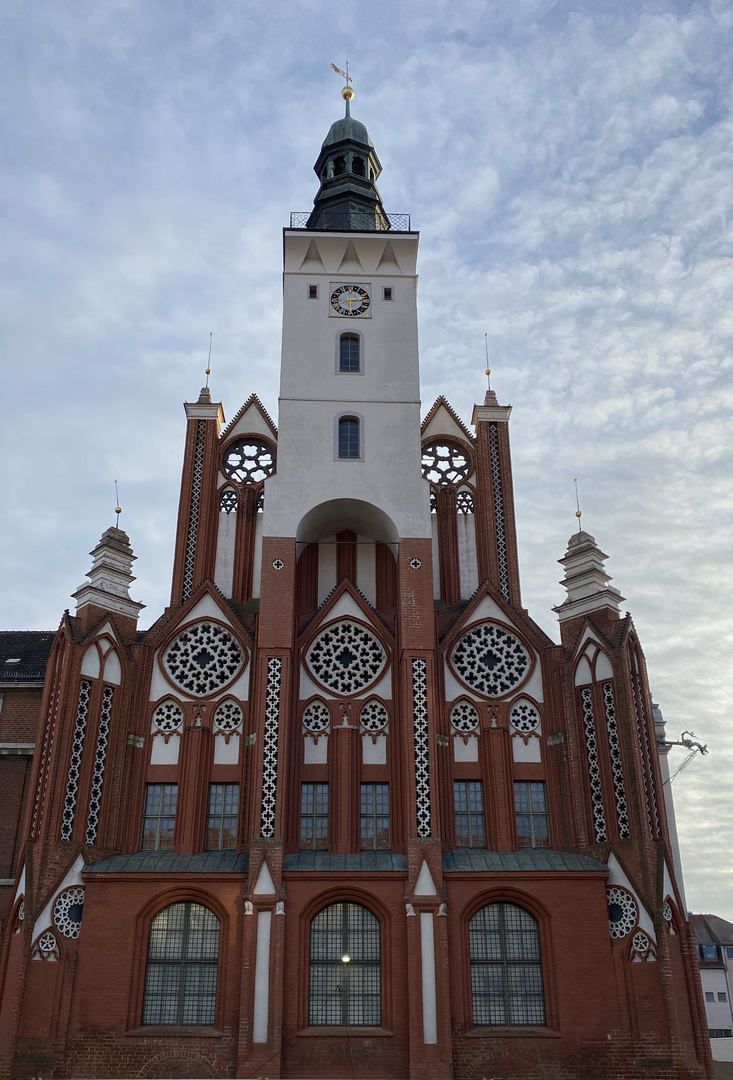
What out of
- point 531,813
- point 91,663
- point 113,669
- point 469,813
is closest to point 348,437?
point 113,669

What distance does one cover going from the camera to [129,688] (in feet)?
91.4

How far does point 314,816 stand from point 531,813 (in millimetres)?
5789

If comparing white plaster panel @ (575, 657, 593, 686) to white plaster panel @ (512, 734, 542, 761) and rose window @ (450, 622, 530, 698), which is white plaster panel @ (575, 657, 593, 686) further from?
white plaster panel @ (512, 734, 542, 761)

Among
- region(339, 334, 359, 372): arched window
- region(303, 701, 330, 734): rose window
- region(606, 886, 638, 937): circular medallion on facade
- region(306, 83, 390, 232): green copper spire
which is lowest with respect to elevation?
region(606, 886, 638, 937): circular medallion on facade

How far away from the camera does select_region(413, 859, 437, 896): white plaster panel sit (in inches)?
960

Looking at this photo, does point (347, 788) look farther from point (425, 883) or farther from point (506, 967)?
point (506, 967)

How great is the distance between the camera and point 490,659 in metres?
29.0

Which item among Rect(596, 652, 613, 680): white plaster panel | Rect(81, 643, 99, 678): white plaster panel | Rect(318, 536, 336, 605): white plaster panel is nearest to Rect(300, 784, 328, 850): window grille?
Rect(318, 536, 336, 605): white plaster panel

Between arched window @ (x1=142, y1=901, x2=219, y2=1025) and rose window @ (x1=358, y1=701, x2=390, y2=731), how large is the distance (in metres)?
6.33

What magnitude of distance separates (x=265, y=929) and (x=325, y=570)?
10.9m

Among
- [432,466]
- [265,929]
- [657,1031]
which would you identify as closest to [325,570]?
[432,466]

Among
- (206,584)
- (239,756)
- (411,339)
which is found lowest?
(239,756)

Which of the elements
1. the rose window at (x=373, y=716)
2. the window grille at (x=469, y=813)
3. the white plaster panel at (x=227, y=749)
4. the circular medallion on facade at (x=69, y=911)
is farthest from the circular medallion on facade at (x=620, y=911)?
the circular medallion on facade at (x=69, y=911)

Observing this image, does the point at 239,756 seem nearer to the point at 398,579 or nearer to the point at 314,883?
the point at 314,883
